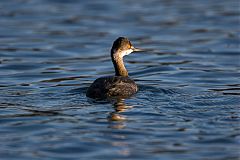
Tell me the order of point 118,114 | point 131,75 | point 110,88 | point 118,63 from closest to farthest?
point 118,114 < point 110,88 < point 118,63 < point 131,75

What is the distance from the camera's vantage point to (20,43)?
2195cm

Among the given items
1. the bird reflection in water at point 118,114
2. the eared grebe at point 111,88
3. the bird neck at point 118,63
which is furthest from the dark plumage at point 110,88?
the bird neck at point 118,63

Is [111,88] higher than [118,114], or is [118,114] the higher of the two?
[111,88]

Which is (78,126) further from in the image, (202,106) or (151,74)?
(151,74)

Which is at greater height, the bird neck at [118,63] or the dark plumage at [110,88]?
the bird neck at [118,63]

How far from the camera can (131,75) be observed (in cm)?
1780

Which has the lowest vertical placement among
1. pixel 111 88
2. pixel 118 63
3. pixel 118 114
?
pixel 118 114

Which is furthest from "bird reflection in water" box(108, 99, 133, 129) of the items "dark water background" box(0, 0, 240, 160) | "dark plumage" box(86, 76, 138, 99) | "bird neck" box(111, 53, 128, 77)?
"bird neck" box(111, 53, 128, 77)

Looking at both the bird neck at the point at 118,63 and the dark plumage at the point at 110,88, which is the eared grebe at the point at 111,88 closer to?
the dark plumage at the point at 110,88

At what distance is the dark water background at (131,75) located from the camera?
11.1m

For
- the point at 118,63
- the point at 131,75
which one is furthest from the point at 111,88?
the point at 131,75

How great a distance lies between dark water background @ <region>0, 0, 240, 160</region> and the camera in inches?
437

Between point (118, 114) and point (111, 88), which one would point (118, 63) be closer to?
point (111, 88)

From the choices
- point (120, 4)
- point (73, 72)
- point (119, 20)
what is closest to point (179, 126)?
point (73, 72)
